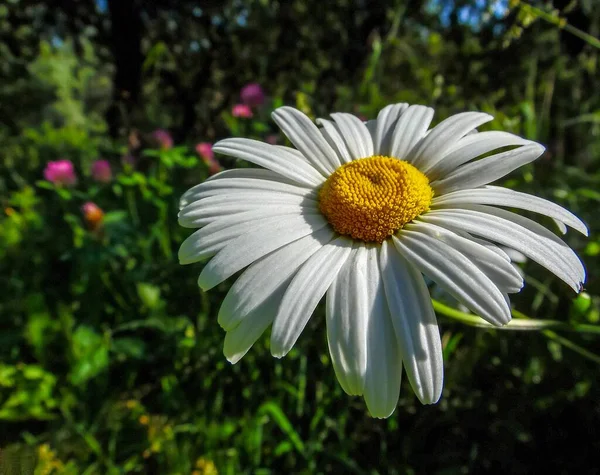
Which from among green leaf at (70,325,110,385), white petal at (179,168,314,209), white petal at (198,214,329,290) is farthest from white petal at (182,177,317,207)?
green leaf at (70,325,110,385)

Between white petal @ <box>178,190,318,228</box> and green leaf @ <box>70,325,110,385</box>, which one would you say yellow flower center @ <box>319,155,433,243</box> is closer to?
white petal @ <box>178,190,318,228</box>

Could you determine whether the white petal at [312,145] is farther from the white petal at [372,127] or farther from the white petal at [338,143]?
the white petal at [372,127]

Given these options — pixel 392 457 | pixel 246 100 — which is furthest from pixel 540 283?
pixel 246 100

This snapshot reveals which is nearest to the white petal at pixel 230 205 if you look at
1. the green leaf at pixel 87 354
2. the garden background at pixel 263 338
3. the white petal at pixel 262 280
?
the white petal at pixel 262 280

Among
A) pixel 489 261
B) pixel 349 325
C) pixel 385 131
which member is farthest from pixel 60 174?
pixel 489 261

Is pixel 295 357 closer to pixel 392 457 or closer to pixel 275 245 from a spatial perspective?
pixel 392 457

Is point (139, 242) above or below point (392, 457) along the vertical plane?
above

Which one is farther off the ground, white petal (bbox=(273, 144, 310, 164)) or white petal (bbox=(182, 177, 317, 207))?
white petal (bbox=(273, 144, 310, 164))
